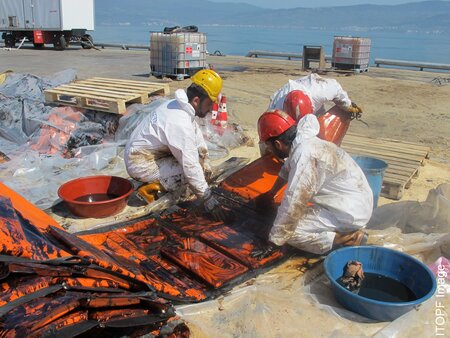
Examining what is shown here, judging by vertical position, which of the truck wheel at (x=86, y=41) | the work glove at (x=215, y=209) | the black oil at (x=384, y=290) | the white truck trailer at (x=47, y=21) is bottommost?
the black oil at (x=384, y=290)

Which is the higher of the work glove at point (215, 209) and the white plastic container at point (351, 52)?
the white plastic container at point (351, 52)

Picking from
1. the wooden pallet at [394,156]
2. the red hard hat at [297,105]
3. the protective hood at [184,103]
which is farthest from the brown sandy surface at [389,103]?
the protective hood at [184,103]

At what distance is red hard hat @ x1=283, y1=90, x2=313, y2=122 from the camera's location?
400 cm

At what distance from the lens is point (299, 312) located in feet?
8.53

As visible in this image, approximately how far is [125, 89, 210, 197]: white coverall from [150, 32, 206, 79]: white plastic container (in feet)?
26.6

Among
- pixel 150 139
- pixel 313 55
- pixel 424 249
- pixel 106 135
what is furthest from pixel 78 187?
pixel 313 55

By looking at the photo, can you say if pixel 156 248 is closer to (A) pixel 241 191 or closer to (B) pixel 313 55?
(A) pixel 241 191

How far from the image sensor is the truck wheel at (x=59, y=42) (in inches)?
824

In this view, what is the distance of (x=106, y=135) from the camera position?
6.09 meters

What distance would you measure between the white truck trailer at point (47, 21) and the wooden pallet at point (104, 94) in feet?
50.6

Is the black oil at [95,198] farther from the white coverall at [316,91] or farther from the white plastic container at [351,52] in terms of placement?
the white plastic container at [351,52]

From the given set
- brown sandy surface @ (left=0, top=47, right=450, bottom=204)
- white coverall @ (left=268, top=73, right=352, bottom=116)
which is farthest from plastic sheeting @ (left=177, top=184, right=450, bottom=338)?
brown sandy surface @ (left=0, top=47, right=450, bottom=204)

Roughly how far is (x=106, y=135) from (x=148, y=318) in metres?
4.33

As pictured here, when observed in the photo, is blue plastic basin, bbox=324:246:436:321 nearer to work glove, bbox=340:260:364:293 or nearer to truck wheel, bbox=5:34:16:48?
work glove, bbox=340:260:364:293
